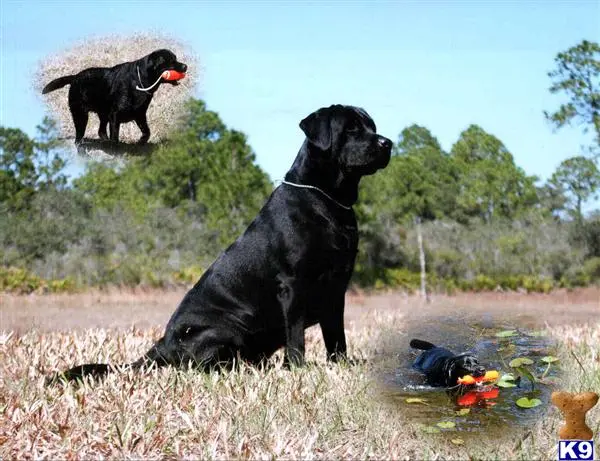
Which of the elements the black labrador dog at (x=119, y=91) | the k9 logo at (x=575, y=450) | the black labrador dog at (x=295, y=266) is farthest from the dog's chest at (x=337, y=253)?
the k9 logo at (x=575, y=450)

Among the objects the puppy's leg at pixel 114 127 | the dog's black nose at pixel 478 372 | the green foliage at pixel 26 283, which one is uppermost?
the puppy's leg at pixel 114 127

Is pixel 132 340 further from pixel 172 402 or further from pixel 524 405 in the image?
pixel 524 405

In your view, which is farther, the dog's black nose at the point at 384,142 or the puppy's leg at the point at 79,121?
the puppy's leg at the point at 79,121

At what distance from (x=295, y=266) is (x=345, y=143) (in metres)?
0.79

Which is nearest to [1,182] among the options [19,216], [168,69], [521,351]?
[19,216]

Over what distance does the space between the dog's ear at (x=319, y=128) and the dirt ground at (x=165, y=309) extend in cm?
118

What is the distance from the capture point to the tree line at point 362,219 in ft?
49.9

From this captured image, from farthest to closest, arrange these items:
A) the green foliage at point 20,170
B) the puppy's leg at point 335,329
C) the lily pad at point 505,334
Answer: the green foliage at point 20,170 → the puppy's leg at point 335,329 → the lily pad at point 505,334

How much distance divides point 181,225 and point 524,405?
13459mm

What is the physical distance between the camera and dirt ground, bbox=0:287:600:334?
6.14m

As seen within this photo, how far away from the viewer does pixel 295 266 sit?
477cm

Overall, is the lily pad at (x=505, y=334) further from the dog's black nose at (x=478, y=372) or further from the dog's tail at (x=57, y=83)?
the dog's tail at (x=57, y=83)

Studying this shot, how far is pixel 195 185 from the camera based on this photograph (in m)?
17.6

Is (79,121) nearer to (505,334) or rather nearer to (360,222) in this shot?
(505,334)
